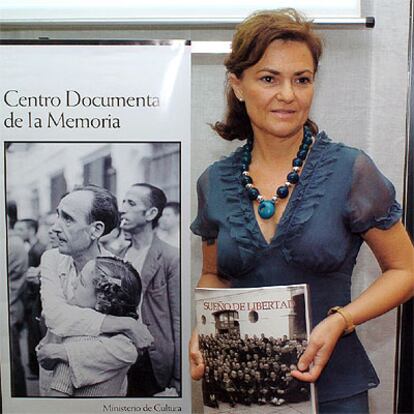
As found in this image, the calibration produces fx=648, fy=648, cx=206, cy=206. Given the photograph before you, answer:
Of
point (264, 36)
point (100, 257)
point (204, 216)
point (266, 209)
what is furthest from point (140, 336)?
point (264, 36)

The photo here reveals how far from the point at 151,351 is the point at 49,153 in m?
0.46

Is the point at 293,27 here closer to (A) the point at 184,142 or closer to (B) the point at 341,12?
(B) the point at 341,12

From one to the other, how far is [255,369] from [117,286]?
1.25 feet

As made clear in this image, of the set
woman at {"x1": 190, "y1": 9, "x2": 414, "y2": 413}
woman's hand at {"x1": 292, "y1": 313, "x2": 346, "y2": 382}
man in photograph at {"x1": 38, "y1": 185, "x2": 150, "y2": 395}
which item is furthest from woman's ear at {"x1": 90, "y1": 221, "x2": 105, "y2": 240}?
woman's hand at {"x1": 292, "y1": 313, "x2": 346, "y2": 382}

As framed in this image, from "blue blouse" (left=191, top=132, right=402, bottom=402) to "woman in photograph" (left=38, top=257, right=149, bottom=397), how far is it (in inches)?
10.7

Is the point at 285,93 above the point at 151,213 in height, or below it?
above

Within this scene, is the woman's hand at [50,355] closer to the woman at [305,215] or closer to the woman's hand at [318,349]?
the woman at [305,215]

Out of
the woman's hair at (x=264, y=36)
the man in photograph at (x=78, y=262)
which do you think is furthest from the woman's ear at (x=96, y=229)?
the woman's hair at (x=264, y=36)

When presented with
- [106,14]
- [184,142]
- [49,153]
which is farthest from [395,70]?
[49,153]

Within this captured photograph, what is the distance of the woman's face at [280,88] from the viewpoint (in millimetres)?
1115

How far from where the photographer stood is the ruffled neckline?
Result: 1.11 meters

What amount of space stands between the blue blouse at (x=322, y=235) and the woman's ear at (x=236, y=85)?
15 cm

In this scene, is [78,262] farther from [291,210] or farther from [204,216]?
[291,210]

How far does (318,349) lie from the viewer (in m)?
1.09
